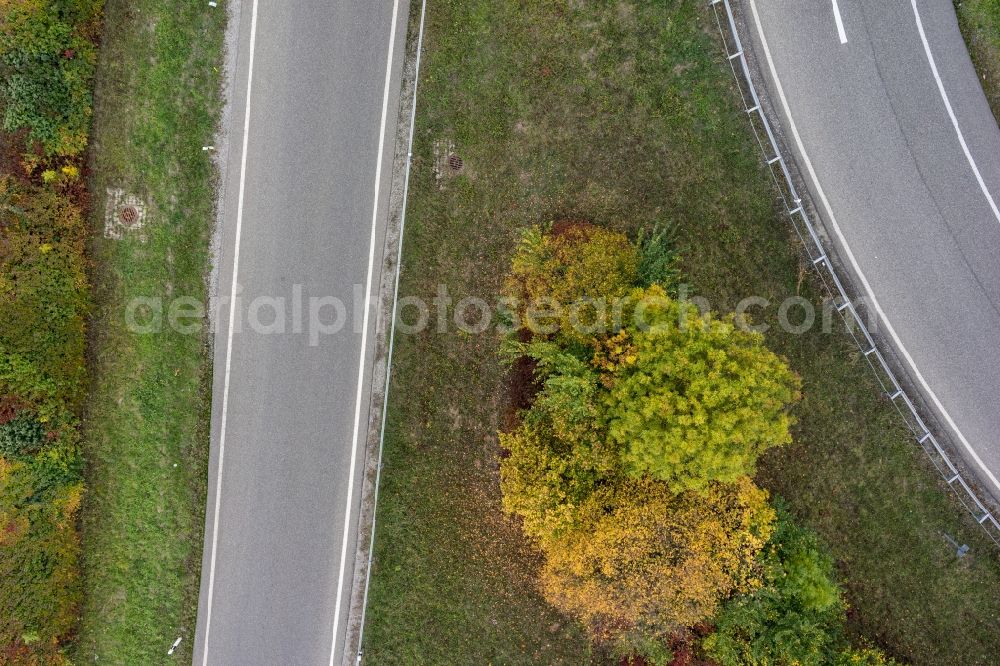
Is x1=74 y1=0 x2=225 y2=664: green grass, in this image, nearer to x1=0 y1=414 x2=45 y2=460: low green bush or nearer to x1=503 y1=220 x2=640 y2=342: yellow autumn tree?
x1=0 y1=414 x2=45 y2=460: low green bush

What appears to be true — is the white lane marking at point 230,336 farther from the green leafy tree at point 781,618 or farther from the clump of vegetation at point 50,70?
the green leafy tree at point 781,618

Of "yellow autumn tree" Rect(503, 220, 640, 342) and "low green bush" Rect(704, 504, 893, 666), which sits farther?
"low green bush" Rect(704, 504, 893, 666)

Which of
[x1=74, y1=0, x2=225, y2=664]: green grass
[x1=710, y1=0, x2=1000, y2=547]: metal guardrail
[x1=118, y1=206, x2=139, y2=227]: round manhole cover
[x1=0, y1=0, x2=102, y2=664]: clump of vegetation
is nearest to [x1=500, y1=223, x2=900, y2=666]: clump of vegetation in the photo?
[x1=710, y1=0, x2=1000, y2=547]: metal guardrail

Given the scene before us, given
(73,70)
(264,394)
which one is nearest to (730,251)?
(264,394)

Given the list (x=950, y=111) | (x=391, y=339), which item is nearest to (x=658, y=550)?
(x=391, y=339)

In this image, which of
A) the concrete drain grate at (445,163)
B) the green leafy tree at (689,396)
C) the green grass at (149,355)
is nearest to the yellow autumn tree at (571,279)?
the green leafy tree at (689,396)

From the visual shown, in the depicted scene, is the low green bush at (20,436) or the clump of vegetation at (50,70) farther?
the clump of vegetation at (50,70)

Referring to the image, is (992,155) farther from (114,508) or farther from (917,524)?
(114,508)
